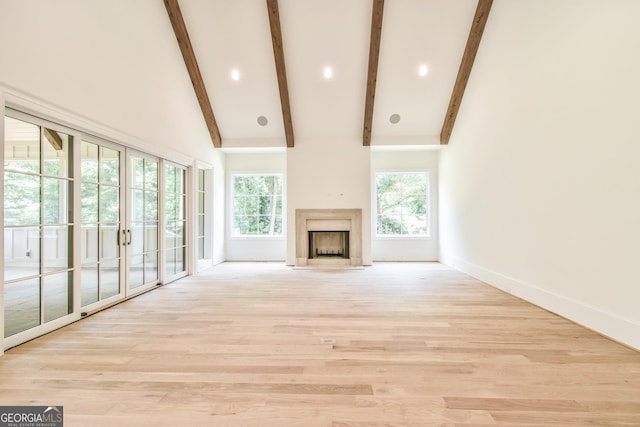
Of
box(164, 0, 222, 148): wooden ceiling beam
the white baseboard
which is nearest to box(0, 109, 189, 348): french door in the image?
box(164, 0, 222, 148): wooden ceiling beam

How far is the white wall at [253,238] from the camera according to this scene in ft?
23.7

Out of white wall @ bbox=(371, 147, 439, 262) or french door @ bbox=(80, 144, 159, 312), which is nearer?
french door @ bbox=(80, 144, 159, 312)

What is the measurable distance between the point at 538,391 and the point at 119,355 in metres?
2.98

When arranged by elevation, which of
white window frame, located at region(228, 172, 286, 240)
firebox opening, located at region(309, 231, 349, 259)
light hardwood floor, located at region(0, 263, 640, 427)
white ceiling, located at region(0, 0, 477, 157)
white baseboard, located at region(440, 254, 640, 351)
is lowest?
light hardwood floor, located at region(0, 263, 640, 427)

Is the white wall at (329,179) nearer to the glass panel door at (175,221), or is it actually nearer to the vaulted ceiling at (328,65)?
the vaulted ceiling at (328,65)

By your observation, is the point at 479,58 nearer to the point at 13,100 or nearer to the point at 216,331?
the point at 216,331

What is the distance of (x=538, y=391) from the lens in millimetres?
1838

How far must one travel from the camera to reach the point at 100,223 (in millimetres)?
3465

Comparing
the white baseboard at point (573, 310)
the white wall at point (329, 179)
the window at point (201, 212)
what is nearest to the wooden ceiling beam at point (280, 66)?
the white wall at point (329, 179)

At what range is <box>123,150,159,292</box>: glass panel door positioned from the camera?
3.96 metres

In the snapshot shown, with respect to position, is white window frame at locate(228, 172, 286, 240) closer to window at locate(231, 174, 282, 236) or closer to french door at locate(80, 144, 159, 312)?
window at locate(231, 174, 282, 236)

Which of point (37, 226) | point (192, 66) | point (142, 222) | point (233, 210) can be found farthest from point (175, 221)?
point (192, 66)

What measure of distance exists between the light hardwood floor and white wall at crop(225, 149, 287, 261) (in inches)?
139

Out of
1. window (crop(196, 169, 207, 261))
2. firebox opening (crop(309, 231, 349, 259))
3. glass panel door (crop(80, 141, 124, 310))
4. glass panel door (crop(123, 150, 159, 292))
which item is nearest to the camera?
glass panel door (crop(80, 141, 124, 310))
